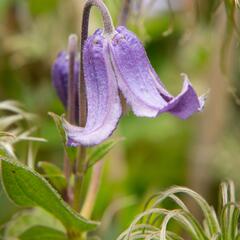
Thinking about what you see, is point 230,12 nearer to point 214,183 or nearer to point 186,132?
point 214,183

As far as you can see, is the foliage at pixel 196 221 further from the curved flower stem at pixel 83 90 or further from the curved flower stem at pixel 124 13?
the curved flower stem at pixel 124 13

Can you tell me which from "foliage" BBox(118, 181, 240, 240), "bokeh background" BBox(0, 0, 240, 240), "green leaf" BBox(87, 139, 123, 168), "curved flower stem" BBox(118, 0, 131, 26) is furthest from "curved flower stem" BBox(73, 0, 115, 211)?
"bokeh background" BBox(0, 0, 240, 240)

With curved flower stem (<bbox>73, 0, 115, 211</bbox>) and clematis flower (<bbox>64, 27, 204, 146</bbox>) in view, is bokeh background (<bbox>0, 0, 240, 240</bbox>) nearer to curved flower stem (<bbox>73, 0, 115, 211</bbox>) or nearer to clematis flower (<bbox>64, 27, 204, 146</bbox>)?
curved flower stem (<bbox>73, 0, 115, 211</bbox>)

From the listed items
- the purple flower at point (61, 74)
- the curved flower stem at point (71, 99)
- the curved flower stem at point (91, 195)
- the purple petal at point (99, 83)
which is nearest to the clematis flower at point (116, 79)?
the purple petal at point (99, 83)

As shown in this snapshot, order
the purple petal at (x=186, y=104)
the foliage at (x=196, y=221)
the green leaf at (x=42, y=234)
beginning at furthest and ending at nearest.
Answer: the green leaf at (x=42, y=234)
the foliage at (x=196, y=221)
the purple petal at (x=186, y=104)

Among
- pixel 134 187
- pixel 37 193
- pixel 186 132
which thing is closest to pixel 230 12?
pixel 37 193
